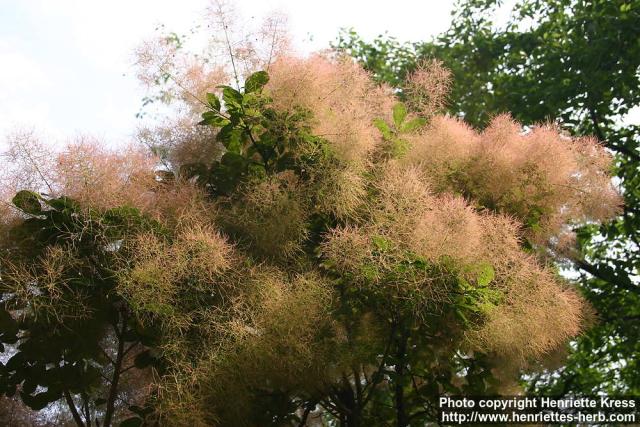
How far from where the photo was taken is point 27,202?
118 inches

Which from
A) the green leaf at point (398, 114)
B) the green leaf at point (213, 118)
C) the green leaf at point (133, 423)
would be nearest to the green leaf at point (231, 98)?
the green leaf at point (213, 118)

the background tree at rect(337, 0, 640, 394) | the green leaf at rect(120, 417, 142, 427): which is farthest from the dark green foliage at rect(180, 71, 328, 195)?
the background tree at rect(337, 0, 640, 394)

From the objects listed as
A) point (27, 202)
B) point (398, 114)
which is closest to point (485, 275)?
point (398, 114)

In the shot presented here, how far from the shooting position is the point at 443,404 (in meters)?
3.65

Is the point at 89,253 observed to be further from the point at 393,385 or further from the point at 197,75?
the point at 393,385

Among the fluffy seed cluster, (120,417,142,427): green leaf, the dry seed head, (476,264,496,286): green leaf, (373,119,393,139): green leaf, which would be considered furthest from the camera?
the dry seed head

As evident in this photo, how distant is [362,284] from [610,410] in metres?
3.33

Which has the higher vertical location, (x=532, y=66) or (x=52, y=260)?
(x=532, y=66)

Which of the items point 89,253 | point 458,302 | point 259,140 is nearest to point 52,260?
point 89,253

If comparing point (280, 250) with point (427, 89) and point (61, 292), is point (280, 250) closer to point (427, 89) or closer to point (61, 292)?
point (61, 292)

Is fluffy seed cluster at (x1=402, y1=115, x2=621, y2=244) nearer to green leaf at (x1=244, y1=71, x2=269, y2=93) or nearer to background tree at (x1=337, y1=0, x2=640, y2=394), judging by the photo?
green leaf at (x1=244, y1=71, x2=269, y2=93)

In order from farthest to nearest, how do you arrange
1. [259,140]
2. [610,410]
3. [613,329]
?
[613,329] < [610,410] < [259,140]

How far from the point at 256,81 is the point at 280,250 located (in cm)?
70

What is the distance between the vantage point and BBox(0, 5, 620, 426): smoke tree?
293 cm
